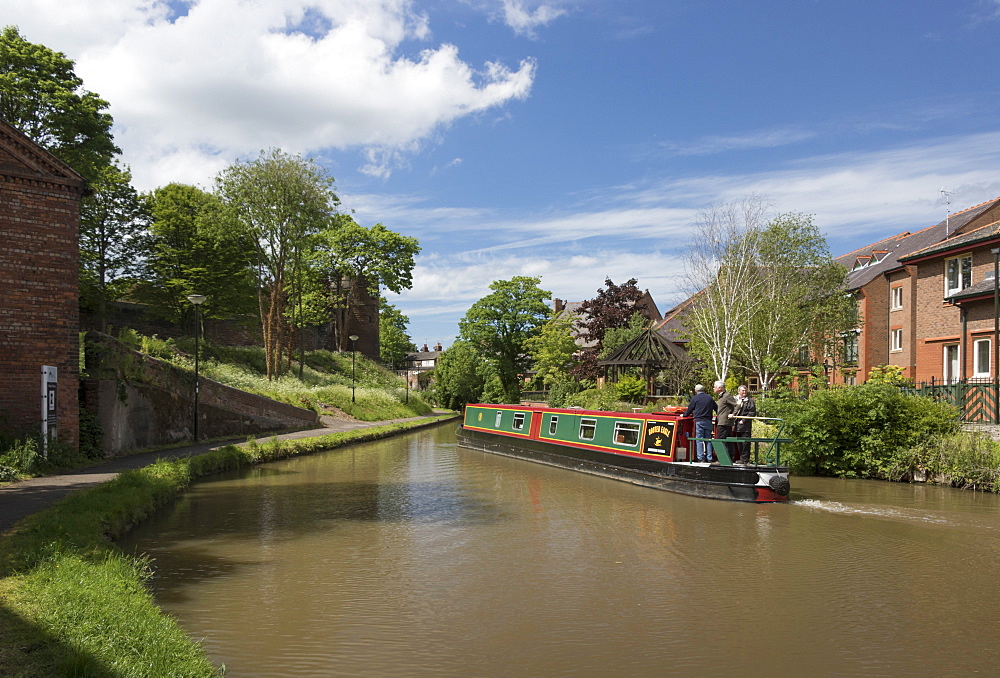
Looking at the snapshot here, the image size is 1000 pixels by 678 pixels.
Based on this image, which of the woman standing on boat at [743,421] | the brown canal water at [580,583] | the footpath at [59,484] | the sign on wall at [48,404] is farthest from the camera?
the woman standing on boat at [743,421]

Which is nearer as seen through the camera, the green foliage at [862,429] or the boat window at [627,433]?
the green foliage at [862,429]

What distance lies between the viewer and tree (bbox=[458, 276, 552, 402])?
132ft

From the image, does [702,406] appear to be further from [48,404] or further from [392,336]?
[392,336]

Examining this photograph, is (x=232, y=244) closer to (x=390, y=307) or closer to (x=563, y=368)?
(x=563, y=368)

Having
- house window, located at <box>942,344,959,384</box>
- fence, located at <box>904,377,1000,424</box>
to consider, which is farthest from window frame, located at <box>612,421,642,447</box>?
house window, located at <box>942,344,959,384</box>

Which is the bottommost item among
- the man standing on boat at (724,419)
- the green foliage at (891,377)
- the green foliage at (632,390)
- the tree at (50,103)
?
the green foliage at (632,390)

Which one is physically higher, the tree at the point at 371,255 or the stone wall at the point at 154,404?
the tree at the point at 371,255

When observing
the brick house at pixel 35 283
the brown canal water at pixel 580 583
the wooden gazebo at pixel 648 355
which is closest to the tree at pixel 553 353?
the wooden gazebo at pixel 648 355

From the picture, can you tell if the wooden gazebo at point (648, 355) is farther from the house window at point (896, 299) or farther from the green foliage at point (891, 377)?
the green foliage at point (891, 377)

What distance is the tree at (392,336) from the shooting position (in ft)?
206

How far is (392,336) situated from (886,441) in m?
52.8

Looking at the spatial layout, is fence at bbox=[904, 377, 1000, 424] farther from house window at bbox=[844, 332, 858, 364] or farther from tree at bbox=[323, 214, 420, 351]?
tree at bbox=[323, 214, 420, 351]

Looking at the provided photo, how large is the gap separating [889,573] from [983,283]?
1321 cm

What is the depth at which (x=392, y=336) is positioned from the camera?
207 feet
